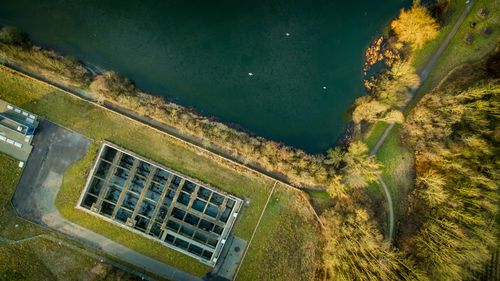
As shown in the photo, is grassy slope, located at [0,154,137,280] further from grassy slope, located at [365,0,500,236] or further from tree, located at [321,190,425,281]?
grassy slope, located at [365,0,500,236]

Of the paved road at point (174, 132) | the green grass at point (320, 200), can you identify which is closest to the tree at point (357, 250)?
the green grass at point (320, 200)

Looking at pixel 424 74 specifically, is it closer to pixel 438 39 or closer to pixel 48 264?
pixel 438 39

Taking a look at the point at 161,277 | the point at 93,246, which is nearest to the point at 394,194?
the point at 161,277

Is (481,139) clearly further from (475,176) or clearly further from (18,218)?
(18,218)

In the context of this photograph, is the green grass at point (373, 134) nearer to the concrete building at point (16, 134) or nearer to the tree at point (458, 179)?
the tree at point (458, 179)

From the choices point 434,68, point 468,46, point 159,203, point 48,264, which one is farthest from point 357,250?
point 48,264
